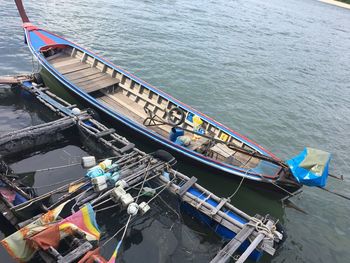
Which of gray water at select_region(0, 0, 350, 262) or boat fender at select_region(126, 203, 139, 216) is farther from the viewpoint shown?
gray water at select_region(0, 0, 350, 262)

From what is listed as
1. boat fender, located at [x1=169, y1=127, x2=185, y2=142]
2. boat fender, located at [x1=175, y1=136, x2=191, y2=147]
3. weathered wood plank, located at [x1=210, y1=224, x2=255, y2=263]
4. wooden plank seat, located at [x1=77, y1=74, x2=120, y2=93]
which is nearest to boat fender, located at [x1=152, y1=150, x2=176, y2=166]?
boat fender, located at [x1=175, y1=136, x2=191, y2=147]

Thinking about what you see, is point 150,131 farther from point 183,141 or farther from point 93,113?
point 93,113

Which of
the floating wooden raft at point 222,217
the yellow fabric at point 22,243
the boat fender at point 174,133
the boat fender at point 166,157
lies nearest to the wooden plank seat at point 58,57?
the floating wooden raft at point 222,217

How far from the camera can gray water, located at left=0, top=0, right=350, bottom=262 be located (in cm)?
1149

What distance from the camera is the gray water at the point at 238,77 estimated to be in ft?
37.7

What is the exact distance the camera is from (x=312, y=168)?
366 inches

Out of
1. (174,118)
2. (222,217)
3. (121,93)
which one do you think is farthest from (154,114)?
(222,217)

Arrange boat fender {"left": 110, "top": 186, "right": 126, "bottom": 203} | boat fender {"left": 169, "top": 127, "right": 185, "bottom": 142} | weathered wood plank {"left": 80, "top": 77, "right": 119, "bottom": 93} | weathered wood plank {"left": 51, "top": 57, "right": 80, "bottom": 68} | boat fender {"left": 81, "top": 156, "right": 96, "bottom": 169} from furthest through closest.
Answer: weathered wood plank {"left": 51, "top": 57, "right": 80, "bottom": 68} → weathered wood plank {"left": 80, "top": 77, "right": 119, "bottom": 93} → boat fender {"left": 169, "top": 127, "right": 185, "bottom": 142} → boat fender {"left": 81, "top": 156, "right": 96, "bottom": 169} → boat fender {"left": 110, "top": 186, "right": 126, "bottom": 203}

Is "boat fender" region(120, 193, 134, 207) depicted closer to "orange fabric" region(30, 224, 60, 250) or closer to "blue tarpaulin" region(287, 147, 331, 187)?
"orange fabric" region(30, 224, 60, 250)

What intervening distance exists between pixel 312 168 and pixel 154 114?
24.7 feet

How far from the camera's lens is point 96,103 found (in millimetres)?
13328

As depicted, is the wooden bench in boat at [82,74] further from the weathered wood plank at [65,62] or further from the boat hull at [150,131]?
the boat hull at [150,131]

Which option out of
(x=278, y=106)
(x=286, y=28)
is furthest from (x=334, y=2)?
(x=278, y=106)

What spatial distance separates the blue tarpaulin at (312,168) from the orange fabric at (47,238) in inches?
292
